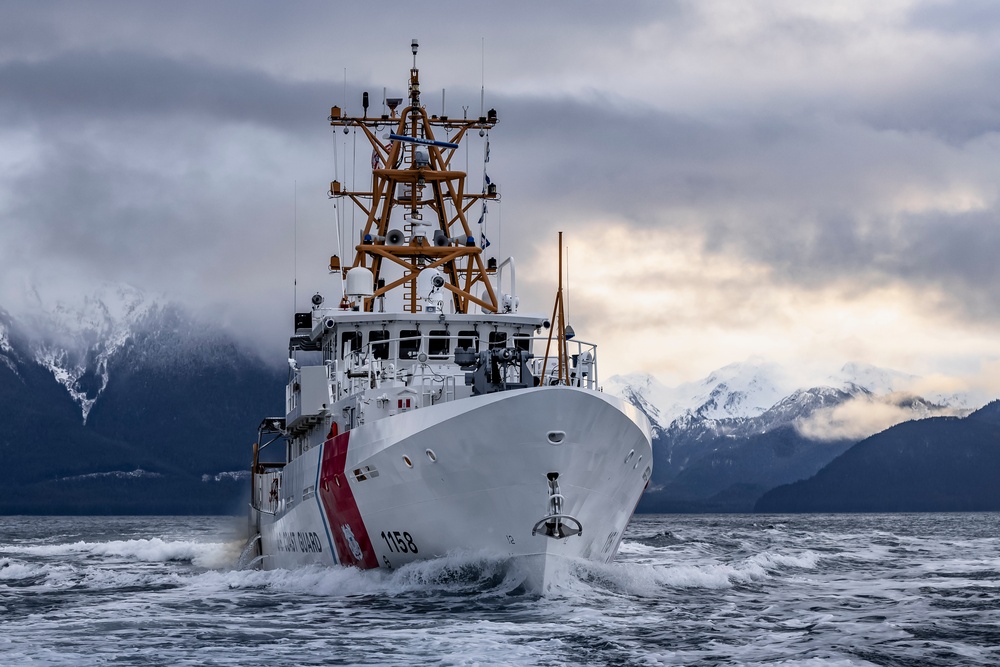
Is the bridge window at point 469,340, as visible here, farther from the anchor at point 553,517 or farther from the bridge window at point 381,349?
the anchor at point 553,517

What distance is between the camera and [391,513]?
93.5 feet

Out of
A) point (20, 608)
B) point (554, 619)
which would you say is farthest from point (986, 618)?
point (20, 608)

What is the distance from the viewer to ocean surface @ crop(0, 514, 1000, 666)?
22328 mm

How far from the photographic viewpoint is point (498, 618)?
83.1ft

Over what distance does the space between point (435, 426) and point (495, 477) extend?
1.58 meters

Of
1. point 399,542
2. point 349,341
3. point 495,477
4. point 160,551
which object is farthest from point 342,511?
point 160,551

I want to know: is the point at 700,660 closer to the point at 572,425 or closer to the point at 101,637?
the point at 572,425

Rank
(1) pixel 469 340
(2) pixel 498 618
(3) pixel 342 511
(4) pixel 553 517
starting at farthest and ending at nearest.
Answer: (1) pixel 469 340 < (3) pixel 342 511 < (4) pixel 553 517 < (2) pixel 498 618

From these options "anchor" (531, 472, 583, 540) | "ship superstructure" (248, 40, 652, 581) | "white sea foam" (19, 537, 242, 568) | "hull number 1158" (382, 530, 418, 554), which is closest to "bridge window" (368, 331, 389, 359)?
"ship superstructure" (248, 40, 652, 581)

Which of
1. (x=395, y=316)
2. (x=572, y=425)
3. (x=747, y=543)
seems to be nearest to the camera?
(x=572, y=425)

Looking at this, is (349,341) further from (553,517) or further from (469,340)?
(553,517)

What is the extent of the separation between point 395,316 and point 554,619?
1173 centimetres

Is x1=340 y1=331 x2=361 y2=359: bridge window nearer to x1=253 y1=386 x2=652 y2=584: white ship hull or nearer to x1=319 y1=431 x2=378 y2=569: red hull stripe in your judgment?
x1=319 y1=431 x2=378 y2=569: red hull stripe

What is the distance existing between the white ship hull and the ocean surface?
0.67m
